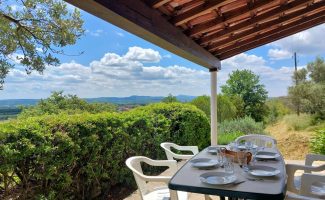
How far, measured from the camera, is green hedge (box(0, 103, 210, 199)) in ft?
8.57

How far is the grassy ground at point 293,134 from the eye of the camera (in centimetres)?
730

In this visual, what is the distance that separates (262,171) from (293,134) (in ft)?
25.6

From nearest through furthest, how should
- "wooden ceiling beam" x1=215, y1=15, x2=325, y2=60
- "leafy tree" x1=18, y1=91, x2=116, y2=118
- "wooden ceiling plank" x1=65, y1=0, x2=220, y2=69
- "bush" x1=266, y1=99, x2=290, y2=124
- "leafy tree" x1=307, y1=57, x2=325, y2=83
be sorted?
"wooden ceiling plank" x1=65, y1=0, x2=220, y2=69 < "wooden ceiling beam" x1=215, y1=15, x2=325, y2=60 < "leafy tree" x1=18, y1=91, x2=116, y2=118 < "bush" x1=266, y1=99, x2=290, y2=124 < "leafy tree" x1=307, y1=57, x2=325, y2=83

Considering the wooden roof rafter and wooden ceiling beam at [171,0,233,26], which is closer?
the wooden roof rafter

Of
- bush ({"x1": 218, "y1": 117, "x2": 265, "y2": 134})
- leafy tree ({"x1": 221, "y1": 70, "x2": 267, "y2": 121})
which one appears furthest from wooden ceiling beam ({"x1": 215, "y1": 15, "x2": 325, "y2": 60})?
leafy tree ({"x1": 221, "y1": 70, "x2": 267, "y2": 121})

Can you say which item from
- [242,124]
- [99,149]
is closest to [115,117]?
[99,149]

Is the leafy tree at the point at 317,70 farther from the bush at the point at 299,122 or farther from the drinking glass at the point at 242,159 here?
the drinking glass at the point at 242,159

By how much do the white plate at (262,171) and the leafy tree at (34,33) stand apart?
10.8 ft

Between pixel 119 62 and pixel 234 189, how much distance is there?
1222 centimetres

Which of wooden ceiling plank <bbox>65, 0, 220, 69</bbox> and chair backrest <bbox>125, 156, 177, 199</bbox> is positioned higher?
wooden ceiling plank <bbox>65, 0, 220, 69</bbox>

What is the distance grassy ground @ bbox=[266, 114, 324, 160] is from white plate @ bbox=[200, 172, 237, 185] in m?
5.18

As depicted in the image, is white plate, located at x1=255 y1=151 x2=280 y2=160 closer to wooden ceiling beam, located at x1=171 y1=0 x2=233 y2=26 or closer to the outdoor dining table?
the outdoor dining table

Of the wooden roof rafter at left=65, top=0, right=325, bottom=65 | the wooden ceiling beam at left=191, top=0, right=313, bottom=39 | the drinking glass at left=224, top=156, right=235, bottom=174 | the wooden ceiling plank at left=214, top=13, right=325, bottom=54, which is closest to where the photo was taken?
the wooden roof rafter at left=65, top=0, right=325, bottom=65

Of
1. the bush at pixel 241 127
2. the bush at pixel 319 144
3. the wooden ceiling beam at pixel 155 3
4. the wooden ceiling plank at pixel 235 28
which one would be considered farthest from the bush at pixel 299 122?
the wooden ceiling beam at pixel 155 3
